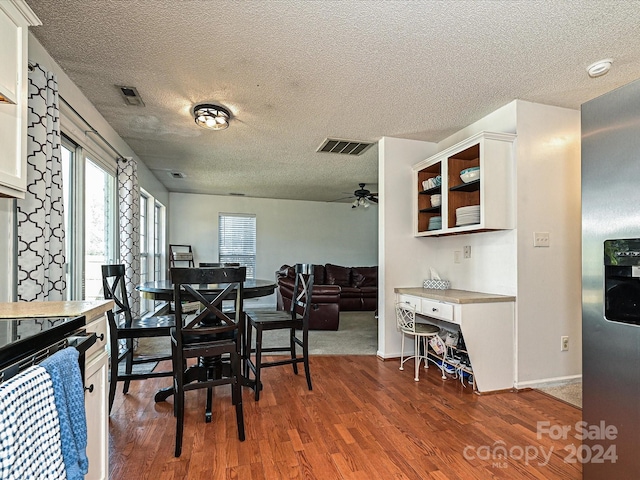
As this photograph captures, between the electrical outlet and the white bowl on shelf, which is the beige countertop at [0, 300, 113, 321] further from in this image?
the electrical outlet

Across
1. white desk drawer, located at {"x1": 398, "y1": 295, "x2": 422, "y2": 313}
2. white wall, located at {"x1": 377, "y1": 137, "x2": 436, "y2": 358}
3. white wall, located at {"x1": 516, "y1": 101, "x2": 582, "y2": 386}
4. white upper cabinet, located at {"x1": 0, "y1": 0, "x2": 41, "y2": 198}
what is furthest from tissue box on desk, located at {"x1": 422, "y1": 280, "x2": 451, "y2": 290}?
white upper cabinet, located at {"x1": 0, "y1": 0, "x2": 41, "y2": 198}

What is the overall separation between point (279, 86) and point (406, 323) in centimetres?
238

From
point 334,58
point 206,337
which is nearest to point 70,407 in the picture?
point 206,337

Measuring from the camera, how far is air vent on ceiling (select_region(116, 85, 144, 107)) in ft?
8.59

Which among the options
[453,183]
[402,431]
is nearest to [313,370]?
[402,431]

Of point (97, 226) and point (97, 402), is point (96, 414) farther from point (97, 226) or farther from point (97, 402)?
point (97, 226)

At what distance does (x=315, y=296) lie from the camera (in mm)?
5023

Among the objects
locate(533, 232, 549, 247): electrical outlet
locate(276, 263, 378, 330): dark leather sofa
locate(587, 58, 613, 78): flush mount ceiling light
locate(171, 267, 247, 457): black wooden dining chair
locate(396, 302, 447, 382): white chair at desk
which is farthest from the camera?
locate(276, 263, 378, 330): dark leather sofa

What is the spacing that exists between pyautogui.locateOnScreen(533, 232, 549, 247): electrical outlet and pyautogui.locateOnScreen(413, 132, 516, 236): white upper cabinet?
230 millimetres

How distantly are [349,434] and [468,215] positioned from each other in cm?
203

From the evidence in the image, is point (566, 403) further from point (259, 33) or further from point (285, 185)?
point (285, 185)

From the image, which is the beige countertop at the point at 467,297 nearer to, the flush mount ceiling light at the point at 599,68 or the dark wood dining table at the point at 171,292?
the dark wood dining table at the point at 171,292

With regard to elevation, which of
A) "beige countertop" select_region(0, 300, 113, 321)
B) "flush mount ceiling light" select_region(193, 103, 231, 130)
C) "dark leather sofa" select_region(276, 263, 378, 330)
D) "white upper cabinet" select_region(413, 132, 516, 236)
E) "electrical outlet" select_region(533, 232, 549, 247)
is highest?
"flush mount ceiling light" select_region(193, 103, 231, 130)

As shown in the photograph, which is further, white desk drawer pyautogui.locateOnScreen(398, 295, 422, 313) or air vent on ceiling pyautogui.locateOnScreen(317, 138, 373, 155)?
air vent on ceiling pyautogui.locateOnScreen(317, 138, 373, 155)
